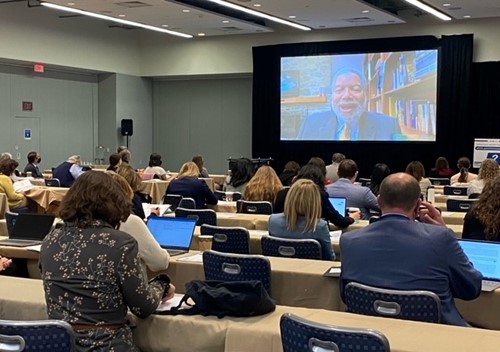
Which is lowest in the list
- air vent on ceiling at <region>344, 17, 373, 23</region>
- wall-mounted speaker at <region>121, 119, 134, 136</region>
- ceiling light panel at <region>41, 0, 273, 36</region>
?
wall-mounted speaker at <region>121, 119, 134, 136</region>

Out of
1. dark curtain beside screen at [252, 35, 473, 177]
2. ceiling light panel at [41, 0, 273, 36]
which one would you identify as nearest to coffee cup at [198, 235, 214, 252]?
ceiling light panel at [41, 0, 273, 36]

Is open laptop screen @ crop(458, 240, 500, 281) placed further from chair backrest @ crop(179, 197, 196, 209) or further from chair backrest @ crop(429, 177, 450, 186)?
chair backrest @ crop(429, 177, 450, 186)

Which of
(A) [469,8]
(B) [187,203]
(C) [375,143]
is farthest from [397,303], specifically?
(C) [375,143]

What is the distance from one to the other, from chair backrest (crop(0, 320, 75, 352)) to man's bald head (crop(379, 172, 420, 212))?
1.58 metres

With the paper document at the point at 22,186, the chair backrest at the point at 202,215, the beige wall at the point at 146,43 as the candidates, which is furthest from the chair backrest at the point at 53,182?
the chair backrest at the point at 202,215

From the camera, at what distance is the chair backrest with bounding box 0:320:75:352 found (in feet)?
8.27

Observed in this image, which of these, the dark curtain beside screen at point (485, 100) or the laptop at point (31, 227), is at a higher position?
the dark curtain beside screen at point (485, 100)

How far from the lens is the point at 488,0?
43.7 feet

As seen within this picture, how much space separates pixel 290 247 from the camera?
16.4 ft

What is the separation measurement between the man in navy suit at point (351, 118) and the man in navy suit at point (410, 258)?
43.5 feet

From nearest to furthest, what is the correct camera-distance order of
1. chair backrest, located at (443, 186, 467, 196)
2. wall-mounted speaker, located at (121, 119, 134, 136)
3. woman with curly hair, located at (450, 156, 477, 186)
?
chair backrest, located at (443, 186, 467, 196) < woman with curly hair, located at (450, 156, 477, 186) < wall-mounted speaker, located at (121, 119, 134, 136)

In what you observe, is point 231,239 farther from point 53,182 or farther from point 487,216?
point 53,182

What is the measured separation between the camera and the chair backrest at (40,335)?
99.3 inches

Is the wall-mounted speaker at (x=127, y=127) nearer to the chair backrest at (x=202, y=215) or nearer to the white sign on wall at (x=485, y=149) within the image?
the white sign on wall at (x=485, y=149)
